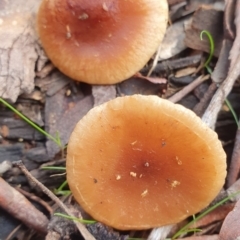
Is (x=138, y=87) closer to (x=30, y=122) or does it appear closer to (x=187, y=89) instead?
(x=187, y=89)

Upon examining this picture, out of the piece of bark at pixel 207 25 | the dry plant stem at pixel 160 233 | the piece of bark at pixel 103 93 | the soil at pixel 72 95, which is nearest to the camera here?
the dry plant stem at pixel 160 233

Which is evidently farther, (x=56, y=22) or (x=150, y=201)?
(x=56, y=22)

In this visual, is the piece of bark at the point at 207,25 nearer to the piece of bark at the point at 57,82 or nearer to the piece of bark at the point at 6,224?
the piece of bark at the point at 57,82

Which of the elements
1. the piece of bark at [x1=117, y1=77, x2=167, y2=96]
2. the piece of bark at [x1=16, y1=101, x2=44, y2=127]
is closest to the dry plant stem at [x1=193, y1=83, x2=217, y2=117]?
the piece of bark at [x1=117, y1=77, x2=167, y2=96]

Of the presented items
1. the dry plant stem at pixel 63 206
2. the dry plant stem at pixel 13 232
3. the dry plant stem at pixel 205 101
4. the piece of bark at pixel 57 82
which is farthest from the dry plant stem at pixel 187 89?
the dry plant stem at pixel 13 232

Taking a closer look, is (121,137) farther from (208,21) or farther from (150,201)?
(208,21)

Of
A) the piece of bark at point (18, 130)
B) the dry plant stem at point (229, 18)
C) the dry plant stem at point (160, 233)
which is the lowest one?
the dry plant stem at point (160, 233)

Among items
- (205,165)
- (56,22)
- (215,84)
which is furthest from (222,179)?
(56,22)

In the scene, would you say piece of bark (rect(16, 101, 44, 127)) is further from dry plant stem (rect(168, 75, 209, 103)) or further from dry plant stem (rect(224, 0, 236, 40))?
dry plant stem (rect(224, 0, 236, 40))

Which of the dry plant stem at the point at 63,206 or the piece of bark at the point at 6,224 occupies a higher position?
the dry plant stem at the point at 63,206
